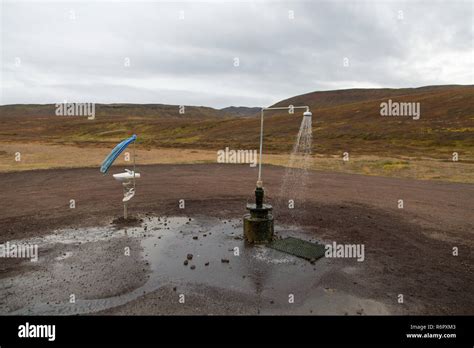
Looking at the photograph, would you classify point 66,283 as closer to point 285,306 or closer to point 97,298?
point 97,298

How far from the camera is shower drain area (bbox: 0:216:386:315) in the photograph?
748cm

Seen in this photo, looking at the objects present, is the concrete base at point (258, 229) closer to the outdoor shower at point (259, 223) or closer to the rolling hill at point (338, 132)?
the outdoor shower at point (259, 223)

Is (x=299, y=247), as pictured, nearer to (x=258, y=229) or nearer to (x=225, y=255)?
(x=258, y=229)

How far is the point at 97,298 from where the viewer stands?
7.80m

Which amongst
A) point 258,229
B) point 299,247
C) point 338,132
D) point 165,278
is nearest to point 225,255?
point 258,229

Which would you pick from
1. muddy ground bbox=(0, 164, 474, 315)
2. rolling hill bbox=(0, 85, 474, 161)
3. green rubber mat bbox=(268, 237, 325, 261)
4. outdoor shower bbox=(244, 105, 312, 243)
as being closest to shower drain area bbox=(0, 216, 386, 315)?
muddy ground bbox=(0, 164, 474, 315)

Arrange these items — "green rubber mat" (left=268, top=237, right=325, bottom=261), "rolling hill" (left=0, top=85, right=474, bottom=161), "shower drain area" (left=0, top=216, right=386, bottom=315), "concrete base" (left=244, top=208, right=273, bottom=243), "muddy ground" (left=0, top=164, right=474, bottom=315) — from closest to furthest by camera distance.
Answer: "shower drain area" (left=0, top=216, right=386, bottom=315) < "muddy ground" (left=0, top=164, right=474, bottom=315) < "green rubber mat" (left=268, top=237, right=325, bottom=261) < "concrete base" (left=244, top=208, right=273, bottom=243) < "rolling hill" (left=0, top=85, right=474, bottom=161)

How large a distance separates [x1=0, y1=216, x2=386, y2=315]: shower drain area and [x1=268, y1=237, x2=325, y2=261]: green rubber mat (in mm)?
249

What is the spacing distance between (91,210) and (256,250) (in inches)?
320

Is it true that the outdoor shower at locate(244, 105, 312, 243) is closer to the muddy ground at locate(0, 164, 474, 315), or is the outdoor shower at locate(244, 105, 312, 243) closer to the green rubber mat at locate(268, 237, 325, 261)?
the green rubber mat at locate(268, 237, 325, 261)

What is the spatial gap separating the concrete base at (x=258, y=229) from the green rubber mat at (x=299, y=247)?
328mm

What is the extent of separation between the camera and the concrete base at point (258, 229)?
1130cm

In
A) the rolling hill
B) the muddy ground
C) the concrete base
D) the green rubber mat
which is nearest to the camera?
the muddy ground

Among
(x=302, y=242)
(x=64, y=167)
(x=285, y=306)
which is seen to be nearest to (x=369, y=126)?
(x=64, y=167)
